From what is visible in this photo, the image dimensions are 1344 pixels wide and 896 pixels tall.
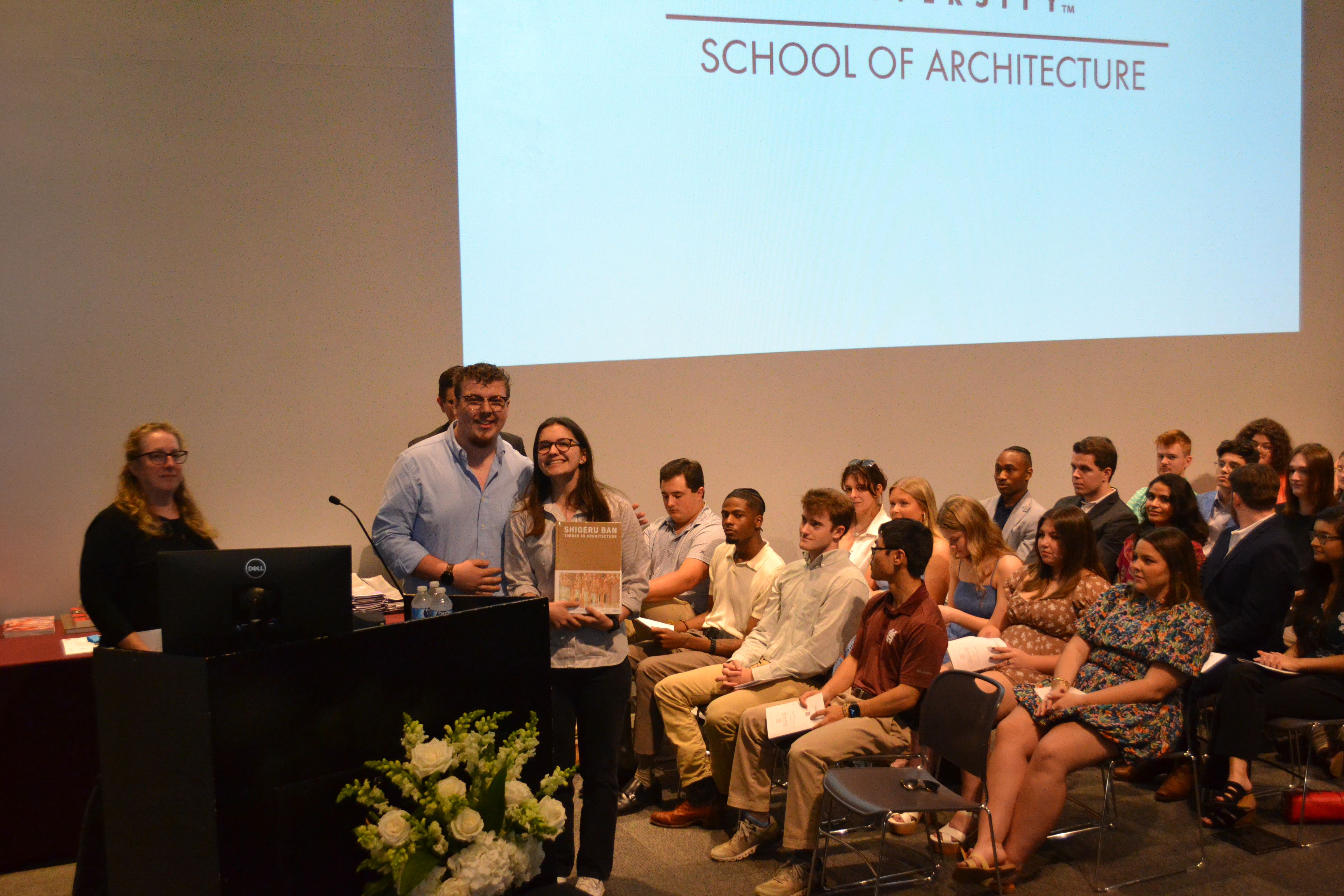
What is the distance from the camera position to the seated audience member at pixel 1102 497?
15.7ft

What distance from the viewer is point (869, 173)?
5.59m

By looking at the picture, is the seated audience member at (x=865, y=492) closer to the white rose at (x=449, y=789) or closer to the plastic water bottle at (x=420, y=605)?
the plastic water bottle at (x=420, y=605)

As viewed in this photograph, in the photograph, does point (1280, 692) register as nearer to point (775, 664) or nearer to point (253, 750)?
point (775, 664)

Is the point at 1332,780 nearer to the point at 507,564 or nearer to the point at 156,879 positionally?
the point at 507,564

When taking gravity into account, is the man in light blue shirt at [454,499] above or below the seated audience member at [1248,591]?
above

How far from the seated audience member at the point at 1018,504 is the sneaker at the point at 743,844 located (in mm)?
2108

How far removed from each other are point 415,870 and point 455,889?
71 millimetres

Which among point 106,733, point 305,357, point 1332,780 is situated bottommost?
point 1332,780

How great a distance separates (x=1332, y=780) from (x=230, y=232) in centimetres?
506

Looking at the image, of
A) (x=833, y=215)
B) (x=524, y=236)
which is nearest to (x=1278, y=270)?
(x=833, y=215)

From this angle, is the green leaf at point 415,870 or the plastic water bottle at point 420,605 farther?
the plastic water bottle at point 420,605

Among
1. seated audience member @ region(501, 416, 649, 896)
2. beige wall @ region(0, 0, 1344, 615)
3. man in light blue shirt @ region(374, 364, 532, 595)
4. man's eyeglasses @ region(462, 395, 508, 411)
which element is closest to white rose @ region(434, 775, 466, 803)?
seated audience member @ region(501, 416, 649, 896)

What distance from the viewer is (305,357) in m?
4.79

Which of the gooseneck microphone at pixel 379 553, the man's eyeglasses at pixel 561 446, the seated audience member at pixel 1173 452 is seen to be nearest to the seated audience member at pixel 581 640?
the man's eyeglasses at pixel 561 446
